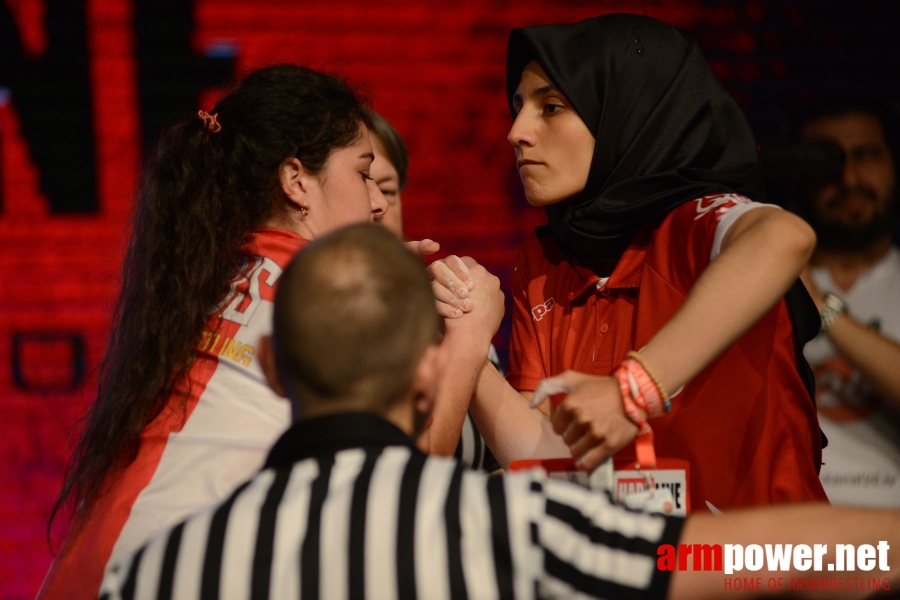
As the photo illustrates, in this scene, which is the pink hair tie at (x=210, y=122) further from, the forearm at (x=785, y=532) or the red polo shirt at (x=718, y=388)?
the forearm at (x=785, y=532)

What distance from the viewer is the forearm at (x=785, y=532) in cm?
115

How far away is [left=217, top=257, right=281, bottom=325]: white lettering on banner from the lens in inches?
67.9

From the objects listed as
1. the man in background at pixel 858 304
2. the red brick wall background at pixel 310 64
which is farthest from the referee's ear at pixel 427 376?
the red brick wall background at pixel 310 64

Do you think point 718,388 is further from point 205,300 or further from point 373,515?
point 205,300

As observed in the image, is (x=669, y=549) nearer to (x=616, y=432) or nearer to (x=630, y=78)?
(x=616, y=432)

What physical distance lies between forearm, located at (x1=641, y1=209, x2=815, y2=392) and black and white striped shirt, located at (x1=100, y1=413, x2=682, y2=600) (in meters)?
0.35

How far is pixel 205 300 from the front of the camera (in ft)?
Answer: 5.92

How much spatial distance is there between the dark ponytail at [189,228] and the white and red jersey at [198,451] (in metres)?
0.05

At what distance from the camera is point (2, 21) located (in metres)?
3.62

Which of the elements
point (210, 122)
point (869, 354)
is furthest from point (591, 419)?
point (869, 354)

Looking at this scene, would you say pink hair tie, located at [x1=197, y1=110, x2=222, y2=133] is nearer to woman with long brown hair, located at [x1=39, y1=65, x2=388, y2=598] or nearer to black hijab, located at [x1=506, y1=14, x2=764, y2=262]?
woman with long brown hair, located at [x1=39, y1=65, x2=388, y2=598]

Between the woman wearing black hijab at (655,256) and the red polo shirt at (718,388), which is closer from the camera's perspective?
the woman wearing black hijab at (655,256)

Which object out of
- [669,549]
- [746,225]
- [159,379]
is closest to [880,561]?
[669,549]

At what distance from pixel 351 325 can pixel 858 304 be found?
2546 millimetres
